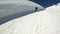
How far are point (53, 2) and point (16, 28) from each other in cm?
141

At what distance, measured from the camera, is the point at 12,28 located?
898 millimetres

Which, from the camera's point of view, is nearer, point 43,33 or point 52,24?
point 43,33

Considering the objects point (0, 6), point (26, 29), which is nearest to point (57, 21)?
point (26, 29)

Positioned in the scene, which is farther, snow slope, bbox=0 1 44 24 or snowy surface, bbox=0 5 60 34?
snow slope, bbox=0 1 44 24

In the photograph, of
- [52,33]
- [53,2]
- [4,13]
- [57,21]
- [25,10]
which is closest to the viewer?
[52,33]

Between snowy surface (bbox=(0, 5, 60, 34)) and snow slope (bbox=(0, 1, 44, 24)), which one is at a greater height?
snow slope (bbox=(0, 1, 44, 24))

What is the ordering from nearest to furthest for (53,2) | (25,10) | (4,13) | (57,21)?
(57,21) < (4,13) < (25,10) < (53,2)

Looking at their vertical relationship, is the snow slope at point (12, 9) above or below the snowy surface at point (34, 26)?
above

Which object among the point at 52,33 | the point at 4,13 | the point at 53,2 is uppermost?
the point at 53,2

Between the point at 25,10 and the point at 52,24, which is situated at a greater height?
the point at 25,10

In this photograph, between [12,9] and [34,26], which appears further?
[12,9]

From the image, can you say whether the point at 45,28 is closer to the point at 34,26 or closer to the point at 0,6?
the point at 34,26

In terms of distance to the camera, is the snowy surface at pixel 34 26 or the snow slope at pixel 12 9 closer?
the snowy surface at pixel 34 26

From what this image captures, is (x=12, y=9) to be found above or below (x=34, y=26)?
above
